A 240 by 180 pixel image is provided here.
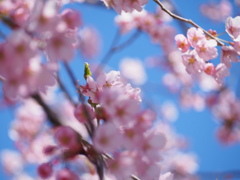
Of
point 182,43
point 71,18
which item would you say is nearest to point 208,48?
point 182,43

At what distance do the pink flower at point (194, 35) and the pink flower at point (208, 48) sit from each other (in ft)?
0.06

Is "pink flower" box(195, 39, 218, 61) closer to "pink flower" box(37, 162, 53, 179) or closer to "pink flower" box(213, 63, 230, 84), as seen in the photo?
"pink flower" box(213, 63, 230, 84)

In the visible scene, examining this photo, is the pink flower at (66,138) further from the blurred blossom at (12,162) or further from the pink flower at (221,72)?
the blurred blossom at (12,162)

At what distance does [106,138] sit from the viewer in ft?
2.68

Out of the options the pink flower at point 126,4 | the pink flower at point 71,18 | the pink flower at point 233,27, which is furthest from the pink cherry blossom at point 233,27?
the pink flower at point 71,18

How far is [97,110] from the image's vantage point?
1.02 meters

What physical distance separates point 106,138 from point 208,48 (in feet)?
2.46

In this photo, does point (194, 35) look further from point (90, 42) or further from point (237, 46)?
point (90, 42)

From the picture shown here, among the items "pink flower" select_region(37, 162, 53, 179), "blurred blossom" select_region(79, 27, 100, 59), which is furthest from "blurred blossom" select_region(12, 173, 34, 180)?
"pink flower" select_region(37, 162, 53, 179)

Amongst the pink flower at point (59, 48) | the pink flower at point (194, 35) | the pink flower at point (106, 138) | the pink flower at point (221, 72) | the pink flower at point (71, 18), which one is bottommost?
the pink flower at point (106, 138)

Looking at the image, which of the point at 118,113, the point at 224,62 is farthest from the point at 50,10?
the point at 224,62

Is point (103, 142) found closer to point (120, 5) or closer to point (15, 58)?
point (15, 58)

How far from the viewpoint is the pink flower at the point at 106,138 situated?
81 cm

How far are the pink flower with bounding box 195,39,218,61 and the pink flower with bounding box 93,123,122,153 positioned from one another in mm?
702
